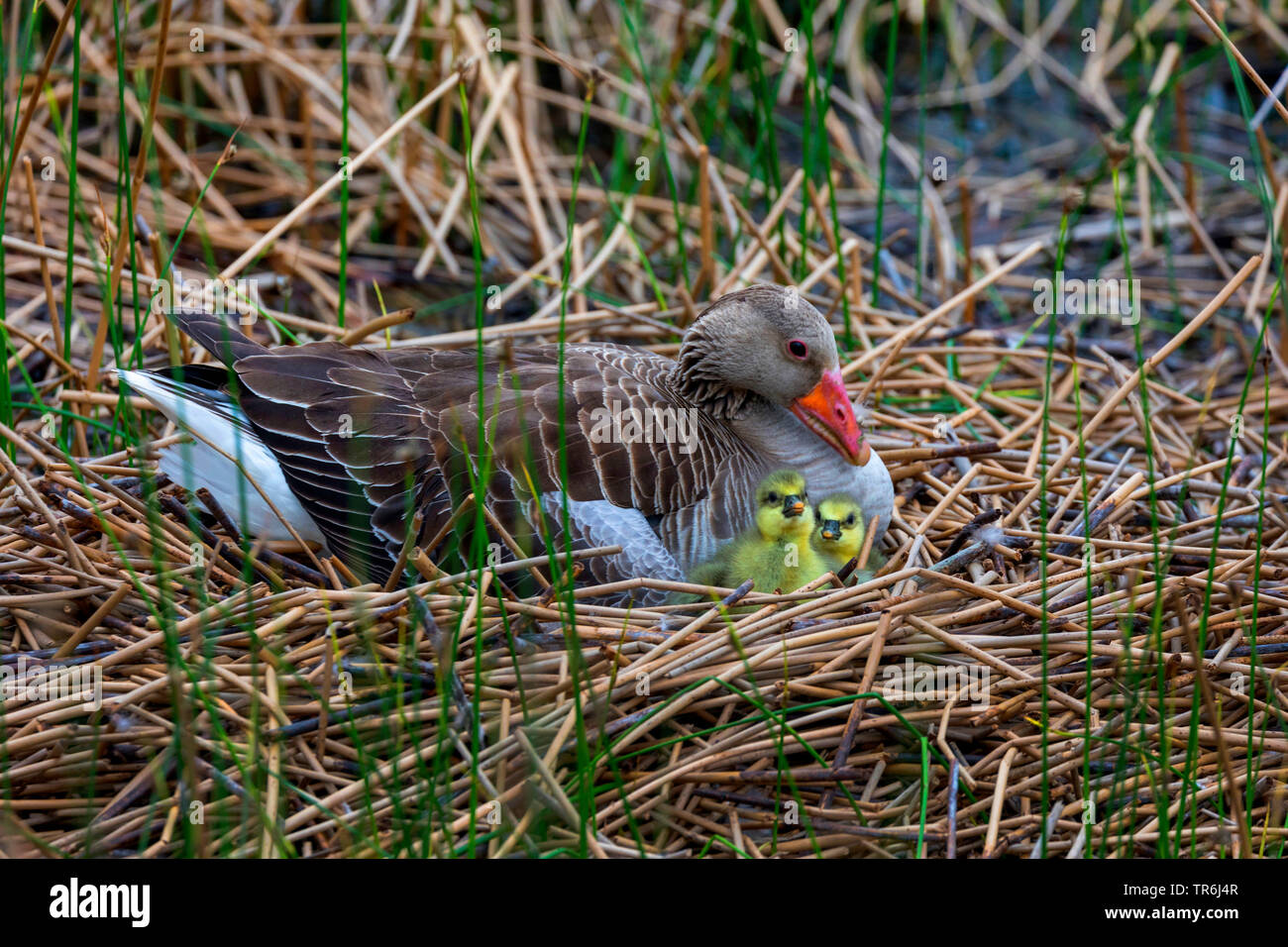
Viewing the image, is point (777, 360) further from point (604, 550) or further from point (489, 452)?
point (489, 452)

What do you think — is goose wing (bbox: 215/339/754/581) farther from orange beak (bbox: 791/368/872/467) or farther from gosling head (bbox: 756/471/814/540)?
orange beak (bbox: 791/368/872/467)

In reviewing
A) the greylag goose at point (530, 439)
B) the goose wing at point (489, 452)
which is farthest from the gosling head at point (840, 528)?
the goose wing at point (489, 452)

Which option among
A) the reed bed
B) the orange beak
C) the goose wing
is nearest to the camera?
the reed bed

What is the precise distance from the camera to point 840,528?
4410 mm

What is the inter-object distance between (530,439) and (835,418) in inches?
45.7

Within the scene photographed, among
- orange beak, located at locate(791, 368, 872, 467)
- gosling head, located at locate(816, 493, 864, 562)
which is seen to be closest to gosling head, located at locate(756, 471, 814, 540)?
gosling head, located at locate(816, 493, 864, 562)

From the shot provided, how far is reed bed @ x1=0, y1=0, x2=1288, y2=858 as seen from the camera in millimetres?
3494

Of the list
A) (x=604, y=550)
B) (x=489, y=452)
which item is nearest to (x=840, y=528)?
(x=604, y=550)

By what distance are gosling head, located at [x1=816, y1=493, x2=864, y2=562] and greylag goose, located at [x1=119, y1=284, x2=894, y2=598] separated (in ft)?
0.53

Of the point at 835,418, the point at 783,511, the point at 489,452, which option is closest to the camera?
the point at 489,452

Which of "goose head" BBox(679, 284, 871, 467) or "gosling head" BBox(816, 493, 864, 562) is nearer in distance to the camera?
"gosling head" BBox(816, 493, 864, 562)

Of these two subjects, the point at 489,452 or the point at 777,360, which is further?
the point at 777,360

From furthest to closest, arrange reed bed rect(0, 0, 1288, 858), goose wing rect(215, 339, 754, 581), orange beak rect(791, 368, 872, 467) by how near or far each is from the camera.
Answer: orange beak rect(791, 368, 872, 467) < goose wing rect(215, 339, 754, 581) < reed bed rect(0, 0, 1288, 858)
